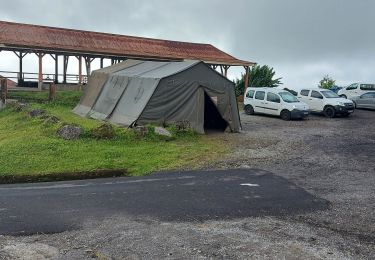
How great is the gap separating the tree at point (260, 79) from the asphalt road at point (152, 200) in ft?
91.9

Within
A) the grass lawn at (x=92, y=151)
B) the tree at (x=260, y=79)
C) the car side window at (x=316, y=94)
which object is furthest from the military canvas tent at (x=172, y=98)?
the tree at (x=260, y=79)

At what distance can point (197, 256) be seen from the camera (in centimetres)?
545

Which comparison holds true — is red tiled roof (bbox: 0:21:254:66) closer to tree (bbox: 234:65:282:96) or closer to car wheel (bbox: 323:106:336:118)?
tree (bbox: 234:65:282:96)

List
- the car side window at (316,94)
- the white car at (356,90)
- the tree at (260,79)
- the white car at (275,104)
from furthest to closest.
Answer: the tree at (260,79) → the white car at (356,90) → the car side window at (316,94) → the white car at (275,104)

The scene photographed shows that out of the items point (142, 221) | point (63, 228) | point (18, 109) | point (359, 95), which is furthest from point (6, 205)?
point (359, 95)

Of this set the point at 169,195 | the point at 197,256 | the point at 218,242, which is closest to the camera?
the point at 197,256

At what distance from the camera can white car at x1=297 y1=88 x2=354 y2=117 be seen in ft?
79.8

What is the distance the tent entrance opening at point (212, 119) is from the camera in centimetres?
1793

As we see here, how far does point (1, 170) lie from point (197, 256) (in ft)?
23.2

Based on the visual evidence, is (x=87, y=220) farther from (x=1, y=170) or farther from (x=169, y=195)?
(x=1, y=170)

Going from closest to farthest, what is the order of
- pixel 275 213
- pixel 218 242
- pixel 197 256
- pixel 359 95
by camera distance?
pixel 197 256 < pixel 218 242 < pixel 275 213 < pixel 359 95

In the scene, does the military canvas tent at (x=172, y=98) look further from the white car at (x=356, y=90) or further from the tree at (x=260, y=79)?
the tree at (x=260, y=79)

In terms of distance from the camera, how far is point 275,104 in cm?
2372

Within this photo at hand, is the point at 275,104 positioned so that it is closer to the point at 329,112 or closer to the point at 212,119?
the point at 329,112
